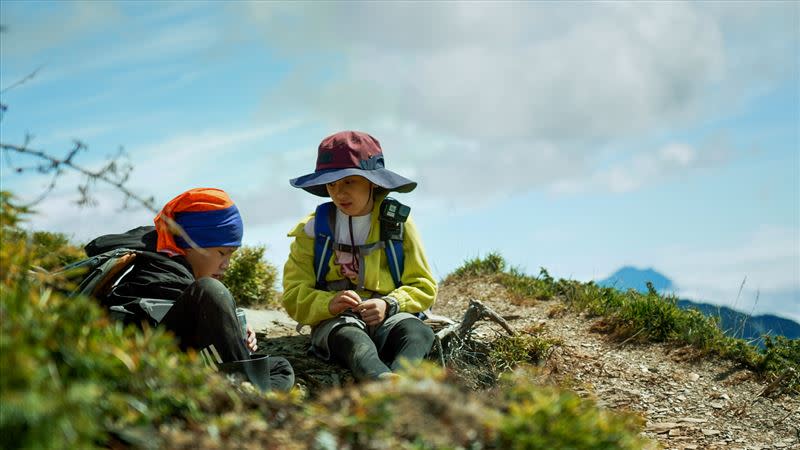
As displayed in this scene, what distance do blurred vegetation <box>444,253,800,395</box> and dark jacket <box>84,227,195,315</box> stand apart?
197 inches

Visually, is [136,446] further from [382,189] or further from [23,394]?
[382,189]

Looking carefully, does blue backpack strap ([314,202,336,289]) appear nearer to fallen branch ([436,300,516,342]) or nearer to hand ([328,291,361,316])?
hand ([328,291,361,316])

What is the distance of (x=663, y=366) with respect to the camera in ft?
26.2

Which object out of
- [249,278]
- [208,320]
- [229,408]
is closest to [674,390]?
[208,320]

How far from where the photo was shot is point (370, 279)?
6871mm

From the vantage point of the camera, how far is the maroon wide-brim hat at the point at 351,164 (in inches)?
264

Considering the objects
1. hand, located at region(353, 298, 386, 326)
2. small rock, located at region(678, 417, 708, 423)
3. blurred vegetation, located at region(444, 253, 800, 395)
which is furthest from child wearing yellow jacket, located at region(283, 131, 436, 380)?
blurred vegetation, located at region(444, 253, 800, 395)

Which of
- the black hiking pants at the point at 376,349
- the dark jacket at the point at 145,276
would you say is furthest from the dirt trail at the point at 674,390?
the dark jacket at the point at 145,276

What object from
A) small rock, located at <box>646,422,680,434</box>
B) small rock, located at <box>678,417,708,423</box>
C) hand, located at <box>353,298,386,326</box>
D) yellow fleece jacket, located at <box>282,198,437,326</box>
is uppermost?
yellow fleece jacket, located at <box>282,198,437,326</box>

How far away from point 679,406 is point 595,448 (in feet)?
16.6

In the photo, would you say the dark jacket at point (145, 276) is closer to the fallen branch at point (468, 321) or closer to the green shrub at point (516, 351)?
the fallen branch at point (468, 321)

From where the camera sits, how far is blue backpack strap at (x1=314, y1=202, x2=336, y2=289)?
698 centimetres

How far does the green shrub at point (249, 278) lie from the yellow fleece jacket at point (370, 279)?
11.0 ft

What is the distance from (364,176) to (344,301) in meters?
1.06
